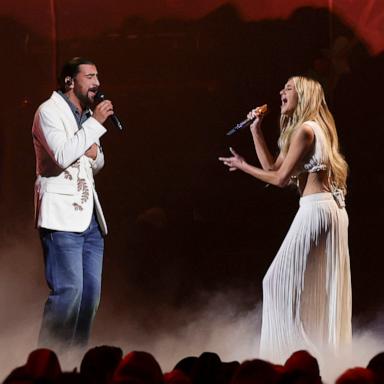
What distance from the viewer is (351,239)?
5254 millimetres

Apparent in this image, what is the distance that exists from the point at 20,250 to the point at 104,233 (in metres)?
0.57

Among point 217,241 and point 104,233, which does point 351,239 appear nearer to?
point 217,241

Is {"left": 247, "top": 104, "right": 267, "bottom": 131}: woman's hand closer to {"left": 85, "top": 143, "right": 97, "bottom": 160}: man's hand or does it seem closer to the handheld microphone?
the handheld microphone

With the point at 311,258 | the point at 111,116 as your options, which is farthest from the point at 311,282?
the point at 111,116

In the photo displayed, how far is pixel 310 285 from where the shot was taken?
4906 mm

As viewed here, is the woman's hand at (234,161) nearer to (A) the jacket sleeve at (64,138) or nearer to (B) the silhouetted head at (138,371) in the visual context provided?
(A) the jacket sleeve at (64,138)

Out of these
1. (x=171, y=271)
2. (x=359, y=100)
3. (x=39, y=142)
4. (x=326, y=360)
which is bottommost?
(x=326, y=360)

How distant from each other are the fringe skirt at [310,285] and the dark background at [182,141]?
0.30 meters

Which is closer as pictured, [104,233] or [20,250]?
[104,233]

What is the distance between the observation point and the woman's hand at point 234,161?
5.15 meters

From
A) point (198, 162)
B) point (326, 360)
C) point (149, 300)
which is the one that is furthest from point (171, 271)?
point (326, 360)

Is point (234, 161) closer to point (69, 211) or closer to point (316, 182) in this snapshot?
Answer: point (316, 182)

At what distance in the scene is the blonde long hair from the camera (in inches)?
196

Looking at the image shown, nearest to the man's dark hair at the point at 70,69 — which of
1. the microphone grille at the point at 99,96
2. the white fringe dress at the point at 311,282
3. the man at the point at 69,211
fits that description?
the man at the point at 69,211
